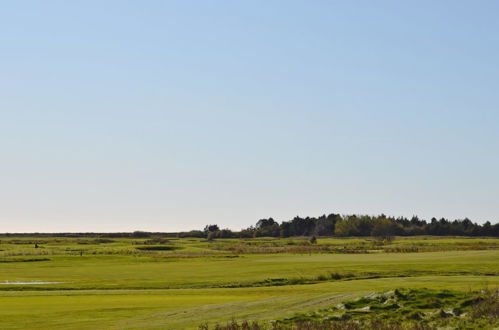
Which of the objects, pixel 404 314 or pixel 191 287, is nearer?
pixel 404 314

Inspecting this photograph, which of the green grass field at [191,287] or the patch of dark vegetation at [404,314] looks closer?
the patch of dark vegetation at [404,314]

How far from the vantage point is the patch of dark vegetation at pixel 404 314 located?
27359 millimetres

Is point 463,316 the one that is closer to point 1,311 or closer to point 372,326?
point 372,326

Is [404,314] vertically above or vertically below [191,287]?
below

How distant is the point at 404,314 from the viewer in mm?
30031

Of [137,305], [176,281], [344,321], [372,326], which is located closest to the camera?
[372,326]

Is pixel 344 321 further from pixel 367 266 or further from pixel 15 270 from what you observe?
pixel 15 270

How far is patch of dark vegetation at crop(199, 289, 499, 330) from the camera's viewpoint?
27359mm

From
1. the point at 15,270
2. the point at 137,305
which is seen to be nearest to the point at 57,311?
the point at 137,305

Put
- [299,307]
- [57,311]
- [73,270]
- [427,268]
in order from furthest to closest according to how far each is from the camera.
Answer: [73,270]
[427,268]
[57,311]
[299,307]

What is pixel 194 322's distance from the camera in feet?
100

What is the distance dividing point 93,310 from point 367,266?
36250 mm

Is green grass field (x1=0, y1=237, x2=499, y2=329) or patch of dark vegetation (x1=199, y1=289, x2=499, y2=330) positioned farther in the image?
green grass field (x1=0, y1=237, x2=499, y2=329)

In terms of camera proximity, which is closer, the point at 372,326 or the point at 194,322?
the point at 372,326
